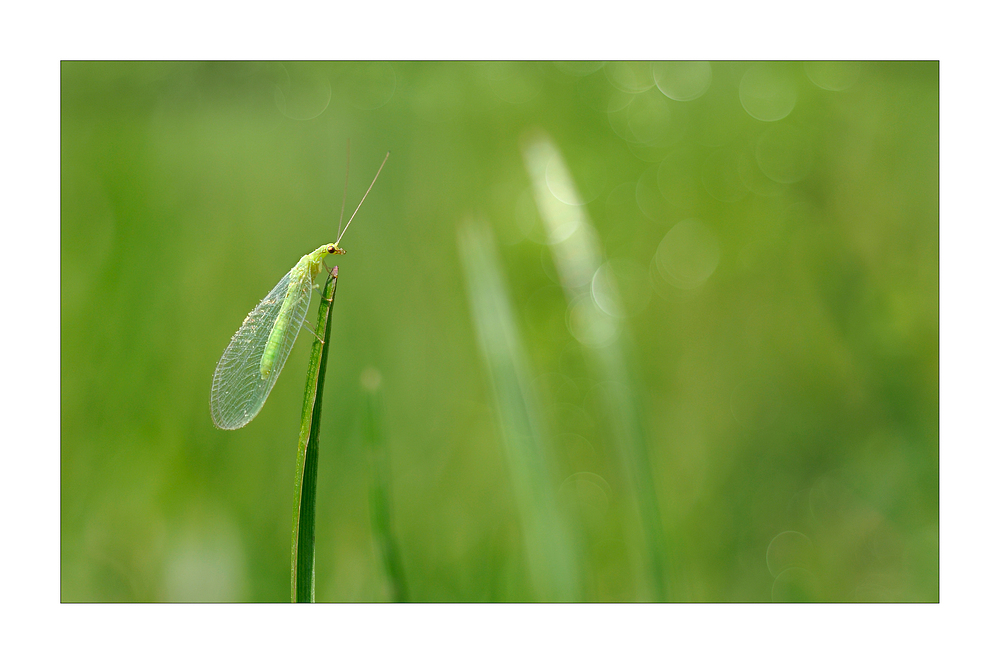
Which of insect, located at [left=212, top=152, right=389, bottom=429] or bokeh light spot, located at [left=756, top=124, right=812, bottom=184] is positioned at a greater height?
bokeh light spot, located at [left=756, top=124, right=812, bottom=184]

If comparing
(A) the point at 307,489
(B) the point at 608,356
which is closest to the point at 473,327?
(B) the point at 608,356

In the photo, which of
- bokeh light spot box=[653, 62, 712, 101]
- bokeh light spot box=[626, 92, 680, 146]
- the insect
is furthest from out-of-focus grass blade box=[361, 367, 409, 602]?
bokeh light spot box=[626, 92, 680, 146]

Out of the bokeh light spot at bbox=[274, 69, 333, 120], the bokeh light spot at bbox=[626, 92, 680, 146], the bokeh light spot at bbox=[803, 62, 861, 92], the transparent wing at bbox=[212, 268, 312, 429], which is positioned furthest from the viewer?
the bokeh light spot at bbox=[626, 92, 680, 146]

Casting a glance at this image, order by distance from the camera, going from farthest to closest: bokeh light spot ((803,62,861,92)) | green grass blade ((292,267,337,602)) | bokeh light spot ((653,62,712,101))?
bokeh light spot ((653,62,712,101)) → bokeh light spot ((803,62,861,92)) → green grass blade ((292,267,337,602))

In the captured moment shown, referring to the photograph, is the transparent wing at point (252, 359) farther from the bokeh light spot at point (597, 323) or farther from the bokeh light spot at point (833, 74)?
the bokeh light spot at point (833, 74)

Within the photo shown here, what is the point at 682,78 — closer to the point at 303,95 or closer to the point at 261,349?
the point at 303,95

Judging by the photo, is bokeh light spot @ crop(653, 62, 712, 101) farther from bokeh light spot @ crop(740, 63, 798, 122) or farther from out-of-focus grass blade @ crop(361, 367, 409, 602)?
out-of-focus grass blade @ crop(361, 367, 409, 602)

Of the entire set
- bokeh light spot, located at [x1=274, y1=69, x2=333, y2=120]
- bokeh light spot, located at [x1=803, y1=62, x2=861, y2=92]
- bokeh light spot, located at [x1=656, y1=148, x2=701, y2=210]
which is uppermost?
bokeh light spot, located at [x1=274, y1=69, x2=333, y2=120]

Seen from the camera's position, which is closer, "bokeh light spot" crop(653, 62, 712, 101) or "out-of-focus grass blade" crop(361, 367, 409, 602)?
"out-of-focus grass blade" crop(361, 367, 409, 602)
